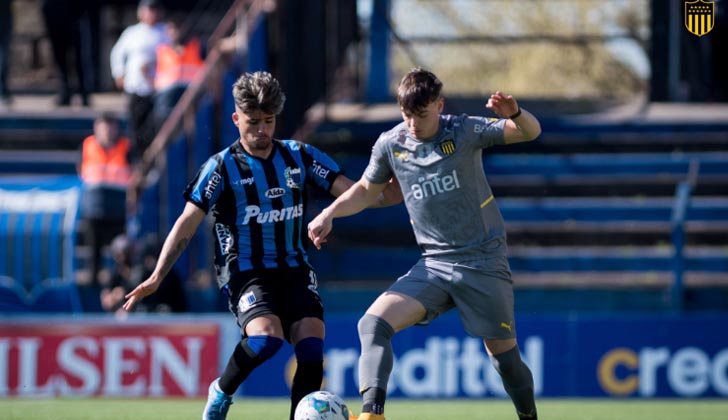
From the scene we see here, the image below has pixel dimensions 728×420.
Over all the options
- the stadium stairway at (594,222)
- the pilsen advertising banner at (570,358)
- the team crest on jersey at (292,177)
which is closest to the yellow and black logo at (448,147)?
the team crest on jersey at (292,177)

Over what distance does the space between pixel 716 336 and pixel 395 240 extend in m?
4.09

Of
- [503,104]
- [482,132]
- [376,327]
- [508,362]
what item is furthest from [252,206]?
[508,362]

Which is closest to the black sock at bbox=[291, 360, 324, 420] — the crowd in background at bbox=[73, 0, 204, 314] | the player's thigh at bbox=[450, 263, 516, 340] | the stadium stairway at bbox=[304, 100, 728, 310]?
the player's thigh at bbox=[450, 263, 516, 340]

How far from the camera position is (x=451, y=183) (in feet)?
21.2

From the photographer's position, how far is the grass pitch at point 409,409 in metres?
9.13

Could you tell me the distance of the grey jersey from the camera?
255 inches

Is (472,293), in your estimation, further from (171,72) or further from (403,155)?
(171,72)

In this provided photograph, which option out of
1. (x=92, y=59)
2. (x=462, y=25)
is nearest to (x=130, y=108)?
(x=92, y=59)

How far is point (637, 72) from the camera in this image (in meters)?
22.2

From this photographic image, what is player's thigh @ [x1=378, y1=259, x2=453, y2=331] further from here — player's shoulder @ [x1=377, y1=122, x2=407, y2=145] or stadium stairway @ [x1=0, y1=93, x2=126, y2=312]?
stadium stairway @ [x1=0, y1=93, x2=126, y2=312]

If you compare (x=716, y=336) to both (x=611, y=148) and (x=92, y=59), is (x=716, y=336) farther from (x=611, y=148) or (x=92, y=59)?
(x=92, y=59)

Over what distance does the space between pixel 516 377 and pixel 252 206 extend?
5.50 feet

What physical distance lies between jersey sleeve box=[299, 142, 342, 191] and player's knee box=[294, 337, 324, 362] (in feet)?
2.99

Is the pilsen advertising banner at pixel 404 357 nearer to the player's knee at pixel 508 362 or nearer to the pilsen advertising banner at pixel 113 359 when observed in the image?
the pilsen advertising banner at pixel 113 359
